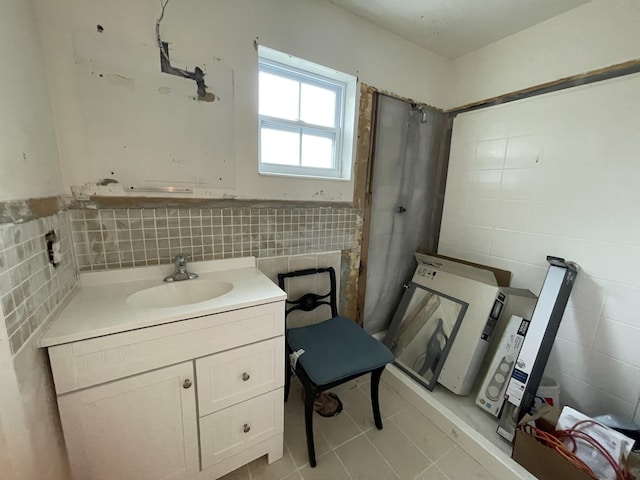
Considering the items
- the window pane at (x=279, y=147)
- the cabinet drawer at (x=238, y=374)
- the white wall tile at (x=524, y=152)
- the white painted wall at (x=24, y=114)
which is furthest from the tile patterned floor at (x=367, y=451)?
the white wall tile at (x=524, y=152)

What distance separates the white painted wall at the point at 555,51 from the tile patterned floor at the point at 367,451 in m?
2.14

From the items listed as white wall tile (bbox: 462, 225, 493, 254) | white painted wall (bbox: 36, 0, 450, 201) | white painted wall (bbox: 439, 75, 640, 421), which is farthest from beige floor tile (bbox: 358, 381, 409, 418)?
white painted wall (bbox: 36, 0, 450, 201)

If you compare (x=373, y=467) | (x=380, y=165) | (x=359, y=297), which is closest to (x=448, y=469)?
(x=373, y=467)

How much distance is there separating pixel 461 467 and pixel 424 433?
0.68ft

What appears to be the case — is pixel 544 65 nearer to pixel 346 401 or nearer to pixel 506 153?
pixel 506 153

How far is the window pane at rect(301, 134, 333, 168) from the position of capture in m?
1.62

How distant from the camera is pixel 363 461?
1235 mm

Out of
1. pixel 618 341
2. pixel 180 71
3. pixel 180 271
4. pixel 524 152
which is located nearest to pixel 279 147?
pixel 180 71

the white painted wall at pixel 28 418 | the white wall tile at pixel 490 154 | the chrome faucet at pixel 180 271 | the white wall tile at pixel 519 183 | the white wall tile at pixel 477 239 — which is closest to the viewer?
the white painted wall at pixel 28 418

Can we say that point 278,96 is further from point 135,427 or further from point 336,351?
point 135,427

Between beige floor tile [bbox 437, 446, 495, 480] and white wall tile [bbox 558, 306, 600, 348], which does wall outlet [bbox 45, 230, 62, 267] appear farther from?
white wall tile [bbox 558, 306, 600, 348]

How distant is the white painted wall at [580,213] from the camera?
1241 mm

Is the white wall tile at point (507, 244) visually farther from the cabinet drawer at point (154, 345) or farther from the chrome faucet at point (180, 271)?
the chrome faucet at point (180, 271)

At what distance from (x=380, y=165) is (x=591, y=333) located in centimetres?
154
